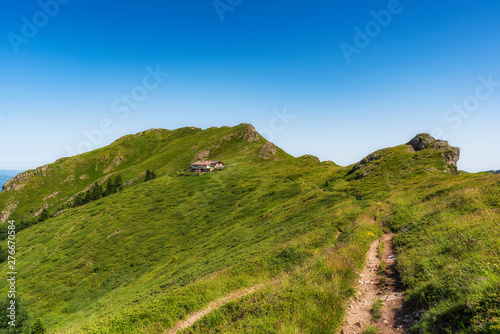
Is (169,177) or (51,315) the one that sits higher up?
(169,177)

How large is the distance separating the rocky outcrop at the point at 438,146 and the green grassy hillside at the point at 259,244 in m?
1.59

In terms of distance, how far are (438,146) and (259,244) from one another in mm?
65479

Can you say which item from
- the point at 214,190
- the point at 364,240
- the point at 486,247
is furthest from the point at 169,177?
the point at 486,247

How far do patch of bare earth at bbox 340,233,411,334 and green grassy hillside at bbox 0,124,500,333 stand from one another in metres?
0.55

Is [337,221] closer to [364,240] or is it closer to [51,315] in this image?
[364,240]

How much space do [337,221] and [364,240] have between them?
9.71 m

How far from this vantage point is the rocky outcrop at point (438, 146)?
55941 millimetres

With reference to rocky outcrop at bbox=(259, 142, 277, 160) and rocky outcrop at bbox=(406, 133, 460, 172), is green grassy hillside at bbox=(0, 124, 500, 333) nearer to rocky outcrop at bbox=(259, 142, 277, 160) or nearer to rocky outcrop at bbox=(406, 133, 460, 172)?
rocky outcrop at bbox=(406, 133, 460, 172)

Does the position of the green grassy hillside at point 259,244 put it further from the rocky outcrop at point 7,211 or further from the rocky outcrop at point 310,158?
the rocky outcrop at point 7,211

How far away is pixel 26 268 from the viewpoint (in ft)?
210

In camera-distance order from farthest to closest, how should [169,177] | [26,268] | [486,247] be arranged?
[169,177]
[26,268]
[486,247]

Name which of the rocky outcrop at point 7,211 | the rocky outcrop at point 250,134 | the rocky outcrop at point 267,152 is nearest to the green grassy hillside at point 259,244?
the rocky outcrop at point 7,211

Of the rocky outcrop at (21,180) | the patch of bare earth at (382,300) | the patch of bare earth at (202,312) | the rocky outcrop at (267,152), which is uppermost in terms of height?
the rocky outcrop at (267,152)

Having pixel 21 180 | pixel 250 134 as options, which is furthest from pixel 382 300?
pixel 21 180
